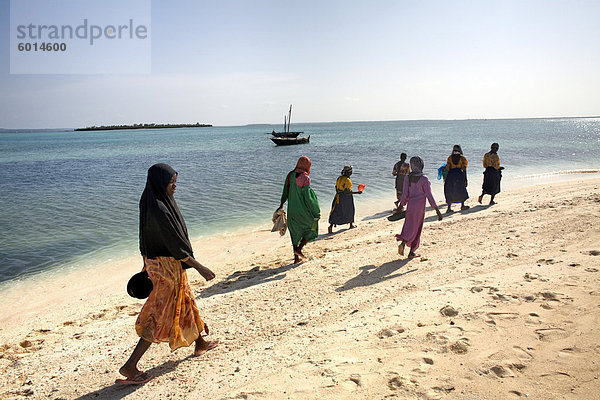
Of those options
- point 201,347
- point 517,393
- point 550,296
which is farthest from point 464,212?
point 201,347

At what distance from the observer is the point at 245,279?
611 centimetres

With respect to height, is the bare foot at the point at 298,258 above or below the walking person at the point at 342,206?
below

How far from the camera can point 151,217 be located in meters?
2.99

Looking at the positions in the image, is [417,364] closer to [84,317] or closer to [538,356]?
[538,356]

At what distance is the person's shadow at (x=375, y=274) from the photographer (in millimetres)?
5027

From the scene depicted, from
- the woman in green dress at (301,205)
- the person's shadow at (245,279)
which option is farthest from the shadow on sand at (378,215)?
the person's shadow at (245,279)

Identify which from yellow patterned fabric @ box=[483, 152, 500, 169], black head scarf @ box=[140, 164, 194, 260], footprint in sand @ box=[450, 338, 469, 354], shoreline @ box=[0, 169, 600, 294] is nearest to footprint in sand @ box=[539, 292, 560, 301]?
footprint in sand @ box=[450, 338, 469, 354]

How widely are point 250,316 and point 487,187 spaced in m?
8.96

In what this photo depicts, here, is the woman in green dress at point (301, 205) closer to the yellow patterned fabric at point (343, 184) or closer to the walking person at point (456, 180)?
the yellow patterned fabric at point (343, 184)

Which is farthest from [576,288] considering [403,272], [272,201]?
[272,201]

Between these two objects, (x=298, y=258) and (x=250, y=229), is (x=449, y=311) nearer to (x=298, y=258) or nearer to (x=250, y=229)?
(x=298, y=258)

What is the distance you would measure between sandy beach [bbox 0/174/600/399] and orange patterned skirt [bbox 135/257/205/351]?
400 mm

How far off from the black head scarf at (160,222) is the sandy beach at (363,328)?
1108 mm

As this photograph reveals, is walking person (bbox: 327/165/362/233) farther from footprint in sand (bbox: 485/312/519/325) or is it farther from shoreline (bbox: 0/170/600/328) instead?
footprint in sand (bbox: 485/312/519/325)
